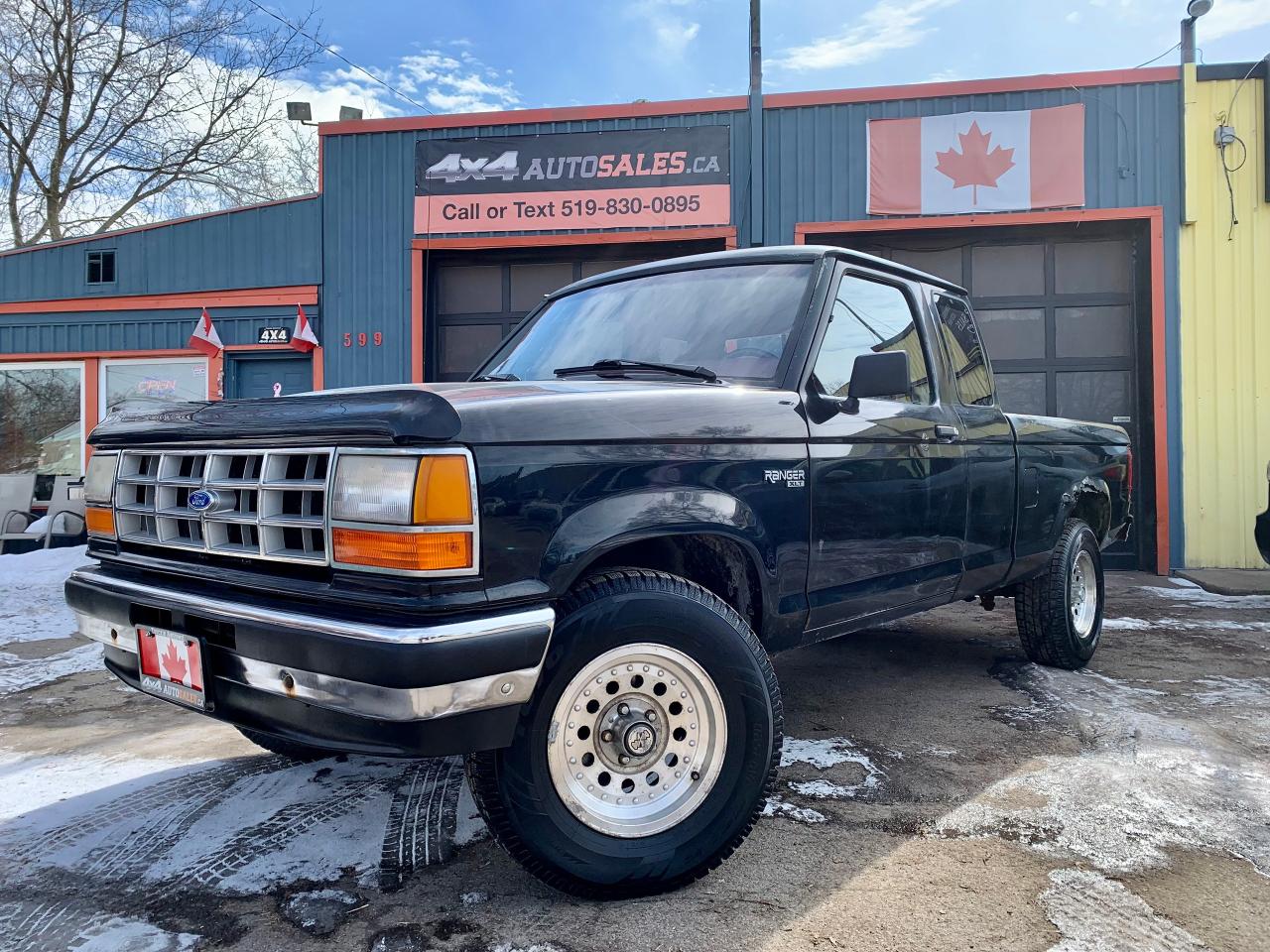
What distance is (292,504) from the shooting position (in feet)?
7.06

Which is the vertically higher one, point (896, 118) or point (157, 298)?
point (896, 118)

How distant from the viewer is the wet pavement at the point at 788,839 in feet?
6.73

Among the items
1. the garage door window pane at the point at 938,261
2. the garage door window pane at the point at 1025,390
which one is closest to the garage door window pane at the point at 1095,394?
the garage door window pane at the point at 1025,390

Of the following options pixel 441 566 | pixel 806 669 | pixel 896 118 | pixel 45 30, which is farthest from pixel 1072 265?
pixel 45 30

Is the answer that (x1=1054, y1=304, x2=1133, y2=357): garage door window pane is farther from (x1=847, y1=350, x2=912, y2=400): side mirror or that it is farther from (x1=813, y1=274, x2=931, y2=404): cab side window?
(x1=847, y1=350, x2=912, y2=400): side mirror

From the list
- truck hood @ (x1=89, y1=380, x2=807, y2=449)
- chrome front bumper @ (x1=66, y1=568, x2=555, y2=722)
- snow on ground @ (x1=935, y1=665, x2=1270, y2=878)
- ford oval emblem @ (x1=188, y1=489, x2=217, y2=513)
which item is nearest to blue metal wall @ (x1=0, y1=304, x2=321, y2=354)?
A: truck hood @ (x1=89, y1=380, x2=807, y2=449)

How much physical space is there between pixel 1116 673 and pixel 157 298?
10380mm

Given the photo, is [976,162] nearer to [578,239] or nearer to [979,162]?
[979,162]

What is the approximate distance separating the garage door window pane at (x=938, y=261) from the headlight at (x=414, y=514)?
8179mm

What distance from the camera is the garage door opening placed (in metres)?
8.91

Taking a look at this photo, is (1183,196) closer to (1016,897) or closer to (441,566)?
(1016,897)

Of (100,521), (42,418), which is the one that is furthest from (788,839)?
(42,418)

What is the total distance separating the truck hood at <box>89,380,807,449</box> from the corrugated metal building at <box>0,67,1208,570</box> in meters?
6.99

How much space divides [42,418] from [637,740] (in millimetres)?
11357
